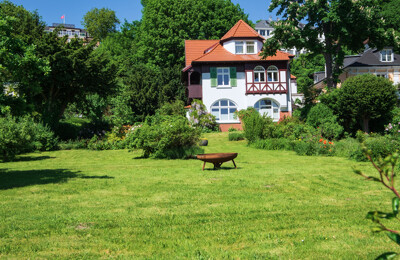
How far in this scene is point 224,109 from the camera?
36938 mm

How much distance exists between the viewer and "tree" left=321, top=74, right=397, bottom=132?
24.7m

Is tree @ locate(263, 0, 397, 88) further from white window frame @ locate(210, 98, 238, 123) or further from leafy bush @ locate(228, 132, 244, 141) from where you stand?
white window frame @ locate(210, 98, 238, 123)

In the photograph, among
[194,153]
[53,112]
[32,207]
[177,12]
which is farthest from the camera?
[177,12]

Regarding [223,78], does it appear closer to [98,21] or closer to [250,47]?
[250,47]

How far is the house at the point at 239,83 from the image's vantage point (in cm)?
3675

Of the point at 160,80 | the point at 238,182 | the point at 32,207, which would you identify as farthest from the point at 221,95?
the point at 32,207

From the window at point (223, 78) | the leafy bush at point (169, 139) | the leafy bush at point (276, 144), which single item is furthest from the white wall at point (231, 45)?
the leafy bush at point (169, 139)

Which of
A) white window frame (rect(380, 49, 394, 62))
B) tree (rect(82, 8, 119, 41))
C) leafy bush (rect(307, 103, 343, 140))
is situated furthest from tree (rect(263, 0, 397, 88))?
tree (rect(82, 8, 119, 41))

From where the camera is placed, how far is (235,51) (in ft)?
124

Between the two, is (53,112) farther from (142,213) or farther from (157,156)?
(142,213)

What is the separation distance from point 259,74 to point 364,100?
14.2 m

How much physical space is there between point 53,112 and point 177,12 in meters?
24.4

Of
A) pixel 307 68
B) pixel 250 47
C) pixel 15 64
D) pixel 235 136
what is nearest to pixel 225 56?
pixel 250 47

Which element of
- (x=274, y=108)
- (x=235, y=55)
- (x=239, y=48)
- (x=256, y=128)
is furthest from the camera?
(x=239, y=48)
